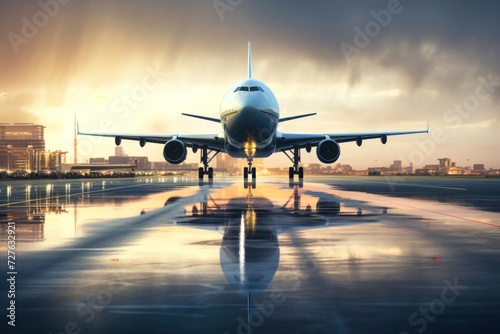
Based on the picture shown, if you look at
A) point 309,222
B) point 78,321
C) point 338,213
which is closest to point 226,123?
point 338,213

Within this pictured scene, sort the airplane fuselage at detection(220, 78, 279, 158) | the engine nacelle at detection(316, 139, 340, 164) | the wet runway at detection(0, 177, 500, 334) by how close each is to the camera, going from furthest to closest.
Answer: the engine nacelle at detection(316, 139, 340, 164) < the airplane fuselage at detection(220, 78, 279, 158) < the wet runway at detection(0, 177, 500, 334)

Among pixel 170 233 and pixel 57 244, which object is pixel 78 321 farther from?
pixel 170 233

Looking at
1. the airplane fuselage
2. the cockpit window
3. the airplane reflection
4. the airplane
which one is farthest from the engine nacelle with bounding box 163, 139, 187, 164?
the airplane reflection

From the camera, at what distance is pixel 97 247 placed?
7809mm

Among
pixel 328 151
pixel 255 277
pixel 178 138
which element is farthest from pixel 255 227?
pixel 178 138

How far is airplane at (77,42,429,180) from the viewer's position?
2427cm

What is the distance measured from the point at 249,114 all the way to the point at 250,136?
94.1 inches

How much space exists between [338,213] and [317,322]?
944cm

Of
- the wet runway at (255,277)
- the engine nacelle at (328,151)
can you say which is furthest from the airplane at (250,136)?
the wet runway at (255,277)

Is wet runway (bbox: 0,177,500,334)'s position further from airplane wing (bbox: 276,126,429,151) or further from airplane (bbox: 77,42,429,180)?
airplane wing (bbox: 276,126,429,151)

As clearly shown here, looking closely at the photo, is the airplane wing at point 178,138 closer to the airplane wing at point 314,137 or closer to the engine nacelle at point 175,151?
the engine nacelle at point 175,151

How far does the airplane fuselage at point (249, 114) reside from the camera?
23.9m

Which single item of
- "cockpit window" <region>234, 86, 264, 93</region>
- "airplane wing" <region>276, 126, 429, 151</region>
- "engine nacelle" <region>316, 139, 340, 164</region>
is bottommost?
"engine nacelle" <region>316, 139, 340, 164</region>

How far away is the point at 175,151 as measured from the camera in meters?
29.9
